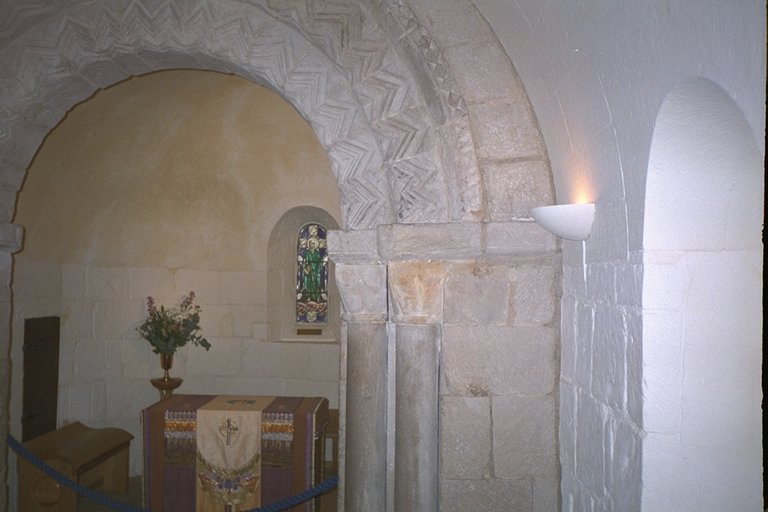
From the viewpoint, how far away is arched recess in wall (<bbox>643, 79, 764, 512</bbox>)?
69.1 inches

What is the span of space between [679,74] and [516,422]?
1641 mm

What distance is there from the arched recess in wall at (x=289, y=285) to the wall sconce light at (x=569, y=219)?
12.6 feet

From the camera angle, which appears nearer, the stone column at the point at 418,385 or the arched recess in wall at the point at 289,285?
the stone column at the point at 418,385

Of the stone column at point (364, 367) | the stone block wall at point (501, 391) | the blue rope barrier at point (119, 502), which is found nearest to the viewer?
the stone block wall at point (501, 391)

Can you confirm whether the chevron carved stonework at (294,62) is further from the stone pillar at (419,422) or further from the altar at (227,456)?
the altar at (227,456)

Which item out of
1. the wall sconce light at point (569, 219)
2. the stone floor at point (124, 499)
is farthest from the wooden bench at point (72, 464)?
the wall sconce light at point (569, 219)

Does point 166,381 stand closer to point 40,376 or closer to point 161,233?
point 40,376

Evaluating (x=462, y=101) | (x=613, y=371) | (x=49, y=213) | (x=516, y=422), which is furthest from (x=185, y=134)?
(x=613, y=371)

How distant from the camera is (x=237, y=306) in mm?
5883

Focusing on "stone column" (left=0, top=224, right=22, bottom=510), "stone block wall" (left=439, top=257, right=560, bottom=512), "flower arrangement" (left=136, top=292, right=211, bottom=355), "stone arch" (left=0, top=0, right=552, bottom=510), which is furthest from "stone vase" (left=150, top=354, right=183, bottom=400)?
"stone block wall" (left=439, top=257, right=560, bottom=512)

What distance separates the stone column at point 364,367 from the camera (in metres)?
2.87

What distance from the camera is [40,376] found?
451 cm

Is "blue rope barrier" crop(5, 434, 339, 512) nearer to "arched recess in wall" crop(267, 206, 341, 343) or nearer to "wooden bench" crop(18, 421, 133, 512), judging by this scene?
"wooden bench" crop(18, 421, 133, 512)

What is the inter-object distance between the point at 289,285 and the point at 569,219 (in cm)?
423
